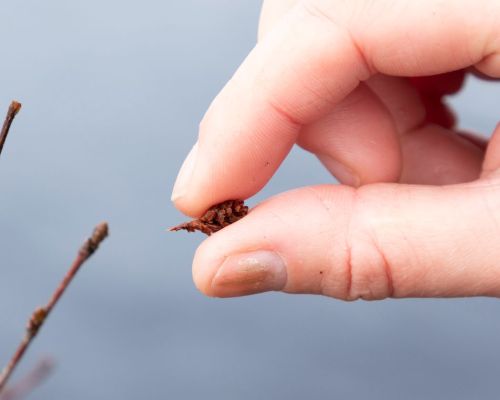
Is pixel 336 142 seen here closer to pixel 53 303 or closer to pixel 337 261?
pixel 337 261

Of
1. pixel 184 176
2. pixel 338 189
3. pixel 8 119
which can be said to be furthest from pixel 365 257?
pixel 8 119

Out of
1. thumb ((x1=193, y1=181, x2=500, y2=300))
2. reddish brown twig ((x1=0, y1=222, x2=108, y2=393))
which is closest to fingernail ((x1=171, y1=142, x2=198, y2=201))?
thumb ((x1=193, y1=181, x2=500, y2=300))

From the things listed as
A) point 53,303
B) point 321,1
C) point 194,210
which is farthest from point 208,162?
point 53,303

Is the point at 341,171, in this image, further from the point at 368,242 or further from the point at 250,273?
the point at 250,273

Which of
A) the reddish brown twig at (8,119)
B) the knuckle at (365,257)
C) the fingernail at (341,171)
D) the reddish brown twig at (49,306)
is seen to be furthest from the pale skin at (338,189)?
the reddish brown twig at (49,306)

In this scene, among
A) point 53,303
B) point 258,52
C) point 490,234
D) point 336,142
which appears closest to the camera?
point 53,303

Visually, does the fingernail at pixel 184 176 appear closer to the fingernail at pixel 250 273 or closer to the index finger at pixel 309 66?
the index finger at pixel 309 66

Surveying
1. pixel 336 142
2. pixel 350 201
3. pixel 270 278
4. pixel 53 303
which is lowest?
pixel 53 303
